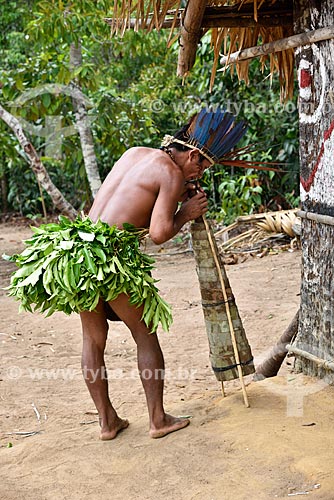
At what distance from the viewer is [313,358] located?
3438mm

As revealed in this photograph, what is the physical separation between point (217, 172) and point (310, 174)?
6.35 meters

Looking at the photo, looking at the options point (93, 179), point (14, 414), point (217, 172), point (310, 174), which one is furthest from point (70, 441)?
point (217, 172)

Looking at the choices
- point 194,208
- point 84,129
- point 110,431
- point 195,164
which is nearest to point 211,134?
point 195,164

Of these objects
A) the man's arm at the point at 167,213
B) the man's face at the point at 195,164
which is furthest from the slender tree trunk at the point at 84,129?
the man's arm at the point at 167,213

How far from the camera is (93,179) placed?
8.45 m

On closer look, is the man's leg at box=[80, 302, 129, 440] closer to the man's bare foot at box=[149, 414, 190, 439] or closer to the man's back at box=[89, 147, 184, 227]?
the man's bare foot at box=[149, 414, 190, 439]

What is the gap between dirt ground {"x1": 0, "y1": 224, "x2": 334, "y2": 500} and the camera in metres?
2.76

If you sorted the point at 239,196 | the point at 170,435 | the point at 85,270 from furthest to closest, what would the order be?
the point at 239,196 → the point at 170,435 → the point at 85,270

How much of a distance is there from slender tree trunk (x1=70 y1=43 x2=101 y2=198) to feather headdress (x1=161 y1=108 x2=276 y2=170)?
4.90 meters

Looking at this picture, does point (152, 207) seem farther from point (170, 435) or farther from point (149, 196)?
point (170, 435)

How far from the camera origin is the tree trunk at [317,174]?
3229 mm

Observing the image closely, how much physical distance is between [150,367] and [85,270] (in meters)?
0.57

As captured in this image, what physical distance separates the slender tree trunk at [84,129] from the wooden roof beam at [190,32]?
15.9ft

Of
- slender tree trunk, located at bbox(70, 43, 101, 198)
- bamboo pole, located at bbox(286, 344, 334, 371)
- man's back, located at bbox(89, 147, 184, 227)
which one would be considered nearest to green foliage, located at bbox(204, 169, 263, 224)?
slender tree trunk, located at bbox(70, 43, 101, 198)
